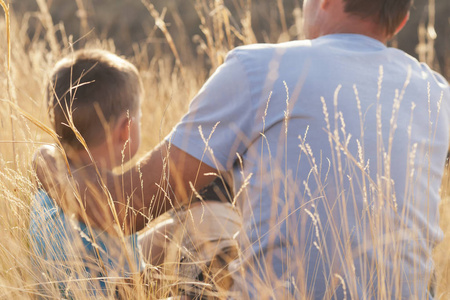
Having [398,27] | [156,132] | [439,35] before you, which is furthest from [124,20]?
[398,27]

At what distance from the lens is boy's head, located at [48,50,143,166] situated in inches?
71.4

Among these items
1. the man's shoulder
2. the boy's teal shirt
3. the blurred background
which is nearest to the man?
the man's shoulder

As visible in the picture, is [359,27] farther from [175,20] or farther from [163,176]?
[175,20]

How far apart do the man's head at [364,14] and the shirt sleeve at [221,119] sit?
0.41 m

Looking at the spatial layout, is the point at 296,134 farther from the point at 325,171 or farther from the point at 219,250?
the point at 219,250

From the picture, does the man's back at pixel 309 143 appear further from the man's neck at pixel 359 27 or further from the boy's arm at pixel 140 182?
the man's neck at pixel 359 27

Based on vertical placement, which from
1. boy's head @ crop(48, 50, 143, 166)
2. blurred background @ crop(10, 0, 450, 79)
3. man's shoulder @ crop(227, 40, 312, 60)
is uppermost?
man's shoulder @ crop(227, 40, 312, 60)

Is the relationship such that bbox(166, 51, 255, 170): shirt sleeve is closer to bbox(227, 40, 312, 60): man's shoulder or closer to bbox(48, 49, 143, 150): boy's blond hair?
bbox(227, 40, 312, 60): man's shoulder

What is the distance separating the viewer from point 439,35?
7.59m

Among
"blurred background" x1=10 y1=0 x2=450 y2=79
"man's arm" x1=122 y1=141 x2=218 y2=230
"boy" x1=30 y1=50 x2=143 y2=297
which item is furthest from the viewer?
"blurred background" x1=10 y1=0 x2=450 y2=79

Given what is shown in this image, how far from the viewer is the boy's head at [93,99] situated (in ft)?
5.95

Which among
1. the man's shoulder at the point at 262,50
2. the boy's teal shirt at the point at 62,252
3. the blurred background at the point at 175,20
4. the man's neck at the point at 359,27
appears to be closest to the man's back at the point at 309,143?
the man's shoulder at the point at 262,50

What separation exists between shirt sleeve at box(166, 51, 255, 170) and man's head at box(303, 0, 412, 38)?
41 cm

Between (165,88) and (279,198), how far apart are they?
2480mm
